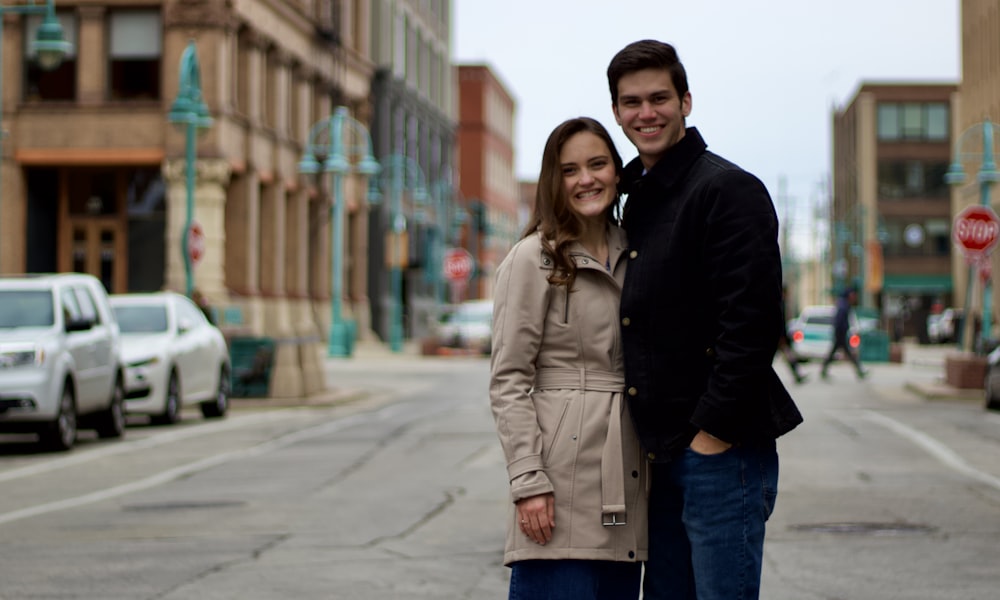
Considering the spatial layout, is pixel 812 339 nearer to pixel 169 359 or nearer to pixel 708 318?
pixel 169 359

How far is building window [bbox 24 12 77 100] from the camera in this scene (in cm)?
4541

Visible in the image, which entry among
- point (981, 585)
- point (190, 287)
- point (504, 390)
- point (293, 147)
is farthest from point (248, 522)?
point (293, 147)

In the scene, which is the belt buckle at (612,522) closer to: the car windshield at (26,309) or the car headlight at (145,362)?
the car windshield at (26,309)

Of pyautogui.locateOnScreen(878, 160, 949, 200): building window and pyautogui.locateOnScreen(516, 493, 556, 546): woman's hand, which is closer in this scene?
pyautogui.locateOnScreen(516, 493, 556, 546): woman's hand

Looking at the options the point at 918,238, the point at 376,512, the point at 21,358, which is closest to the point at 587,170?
the point at 376,512

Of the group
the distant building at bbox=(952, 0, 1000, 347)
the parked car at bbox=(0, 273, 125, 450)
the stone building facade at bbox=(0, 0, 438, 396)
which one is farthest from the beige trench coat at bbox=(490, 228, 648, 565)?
the distant building at bbox=(952, 0, 1000, 347)

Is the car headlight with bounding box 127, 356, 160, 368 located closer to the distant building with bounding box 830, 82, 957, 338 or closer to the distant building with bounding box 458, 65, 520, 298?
the distant building with bounding box 458, 65, 520, 298

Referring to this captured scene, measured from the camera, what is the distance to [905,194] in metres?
103

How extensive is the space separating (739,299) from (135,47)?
42994 mm

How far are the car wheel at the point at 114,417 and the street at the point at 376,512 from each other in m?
0.21

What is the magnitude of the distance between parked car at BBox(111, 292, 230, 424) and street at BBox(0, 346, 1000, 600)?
17.3 inches

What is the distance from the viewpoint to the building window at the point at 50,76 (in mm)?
45406

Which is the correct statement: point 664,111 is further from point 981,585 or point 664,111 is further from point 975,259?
point 975,259

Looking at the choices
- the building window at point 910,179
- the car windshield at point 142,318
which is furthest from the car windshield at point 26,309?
the building window at point 910,179
